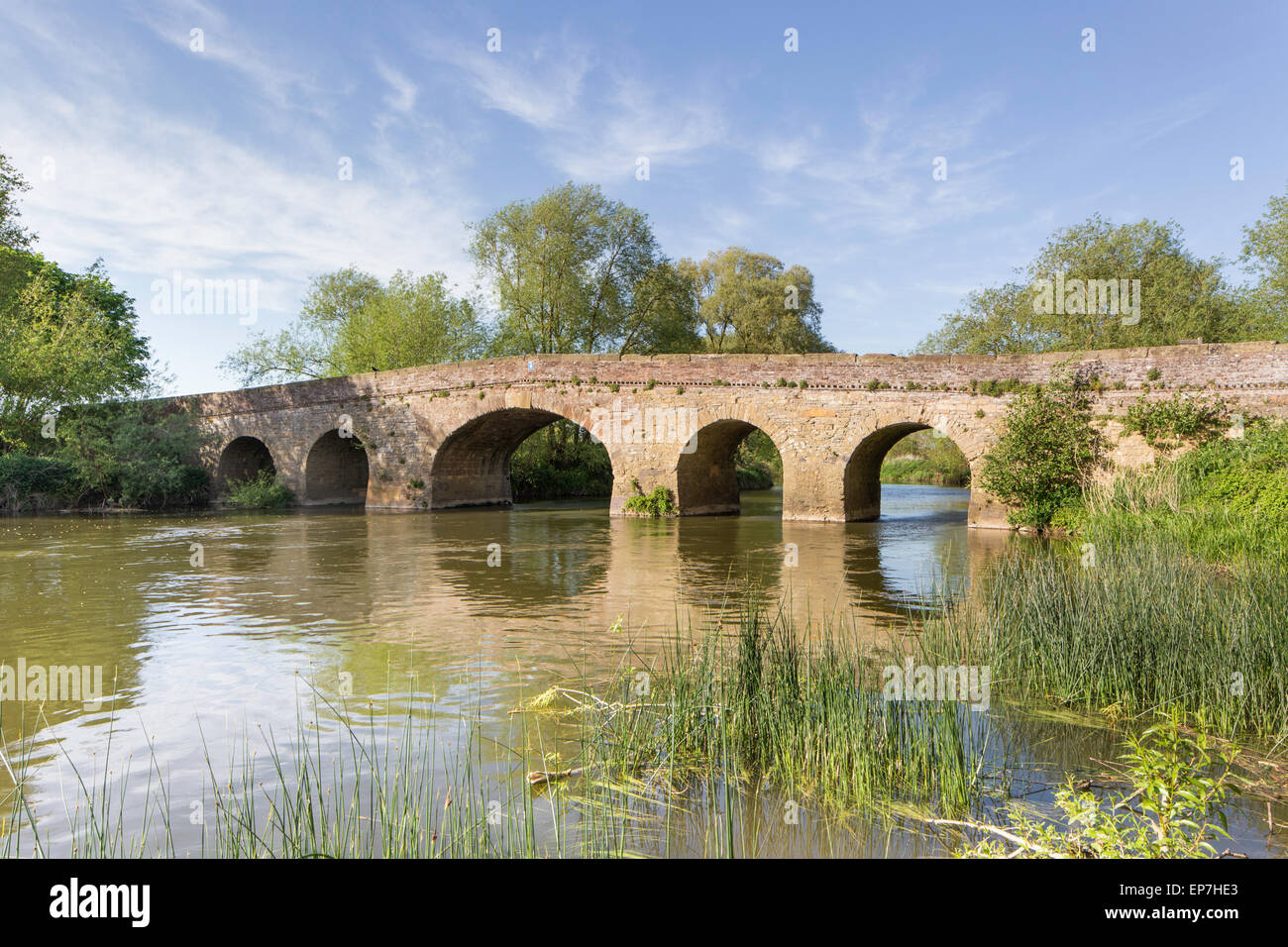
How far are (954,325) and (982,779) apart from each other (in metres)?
30.8

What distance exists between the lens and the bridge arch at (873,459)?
56.2ft

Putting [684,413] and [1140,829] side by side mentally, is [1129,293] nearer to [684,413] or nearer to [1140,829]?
[684,413]

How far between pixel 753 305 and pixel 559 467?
1083cm

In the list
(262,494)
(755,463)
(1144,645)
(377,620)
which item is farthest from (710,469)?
(755,463)

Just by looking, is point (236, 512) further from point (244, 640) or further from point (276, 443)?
point (244, 640)

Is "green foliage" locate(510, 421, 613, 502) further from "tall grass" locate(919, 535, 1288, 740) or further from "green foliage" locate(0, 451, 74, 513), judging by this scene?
"tall grass" locate(919, 535, 1288, 740)

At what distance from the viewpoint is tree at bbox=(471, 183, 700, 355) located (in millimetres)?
29422

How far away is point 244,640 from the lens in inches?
275

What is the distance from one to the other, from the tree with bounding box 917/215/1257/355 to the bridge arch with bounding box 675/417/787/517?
462 inches

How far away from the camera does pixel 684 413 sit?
63.7ft

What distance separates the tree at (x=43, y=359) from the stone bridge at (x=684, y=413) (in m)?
3.34

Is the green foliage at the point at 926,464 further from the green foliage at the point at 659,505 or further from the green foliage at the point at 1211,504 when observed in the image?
the green foliage at the point at 1211,504
